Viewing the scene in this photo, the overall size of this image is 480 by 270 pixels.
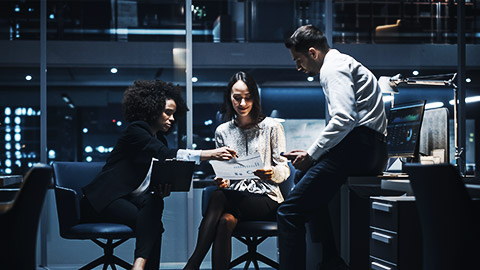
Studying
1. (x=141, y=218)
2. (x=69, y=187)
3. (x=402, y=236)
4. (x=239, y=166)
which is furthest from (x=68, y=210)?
(x=402, y=236)

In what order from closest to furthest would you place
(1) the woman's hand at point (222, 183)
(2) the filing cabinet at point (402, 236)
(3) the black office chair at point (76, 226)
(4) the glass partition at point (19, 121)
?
(2) the filing cabinet at point (402, 236) → (3) the black office chair at point (76, 226) → (1) the woman's hand at point (222, 183) → (4) the glass partition at point (19, 121)

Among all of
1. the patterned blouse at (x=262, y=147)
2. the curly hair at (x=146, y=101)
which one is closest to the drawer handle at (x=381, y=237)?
the patterned blouse at (x=262, y=147)

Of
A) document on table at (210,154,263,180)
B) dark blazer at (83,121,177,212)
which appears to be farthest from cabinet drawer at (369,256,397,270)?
dark blazer at (83,121,177,212)

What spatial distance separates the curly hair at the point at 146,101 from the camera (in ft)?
12.5

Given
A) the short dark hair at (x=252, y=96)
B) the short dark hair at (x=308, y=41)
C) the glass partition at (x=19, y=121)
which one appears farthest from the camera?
the glass partition at (x=19, y=121)

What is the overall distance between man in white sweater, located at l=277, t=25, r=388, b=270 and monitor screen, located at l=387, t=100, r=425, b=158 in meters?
0.45

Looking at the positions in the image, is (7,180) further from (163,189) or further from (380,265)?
(380,265)

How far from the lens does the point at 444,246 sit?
79.4 inches

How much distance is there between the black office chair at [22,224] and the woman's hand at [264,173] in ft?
5.35

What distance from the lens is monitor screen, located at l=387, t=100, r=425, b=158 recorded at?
334 cm

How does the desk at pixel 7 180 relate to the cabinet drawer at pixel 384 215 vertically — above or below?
above

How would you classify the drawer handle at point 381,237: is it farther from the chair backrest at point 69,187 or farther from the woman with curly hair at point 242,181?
the chair backrest at point 69,187

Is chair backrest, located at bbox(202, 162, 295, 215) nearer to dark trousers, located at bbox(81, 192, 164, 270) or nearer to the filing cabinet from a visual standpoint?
dark trousers, located at bbox(81, 192, 164, 270)

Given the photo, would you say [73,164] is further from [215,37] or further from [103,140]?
[215,37]
